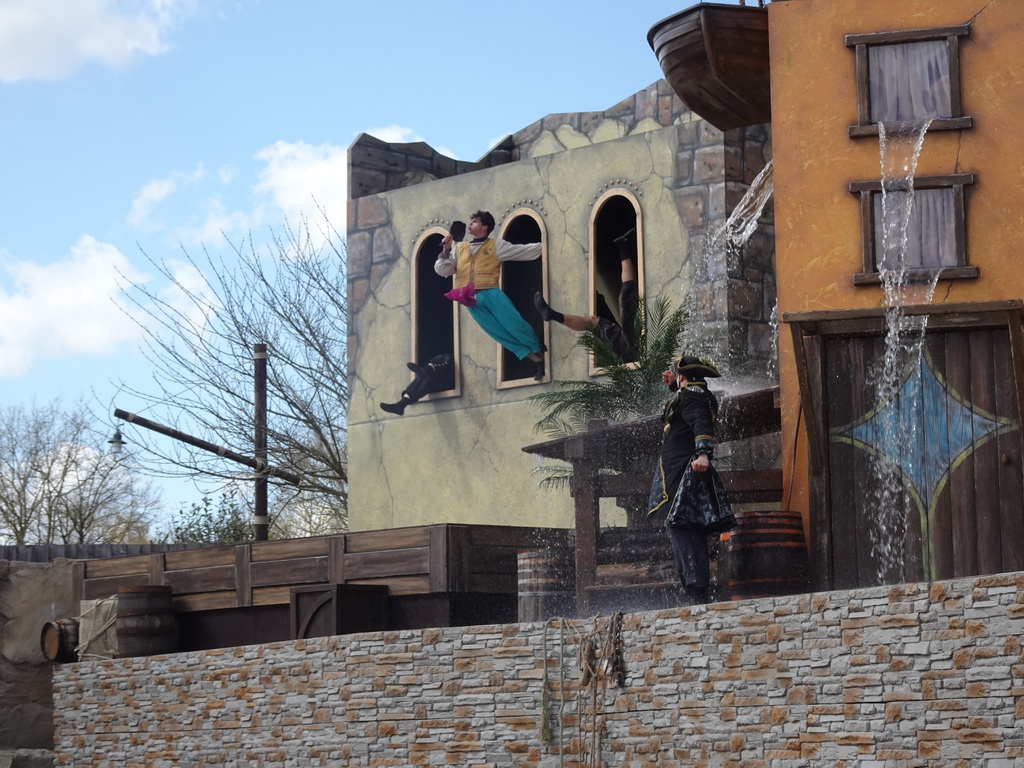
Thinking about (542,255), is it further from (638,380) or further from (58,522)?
(58,522)

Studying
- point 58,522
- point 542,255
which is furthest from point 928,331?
point 58,522

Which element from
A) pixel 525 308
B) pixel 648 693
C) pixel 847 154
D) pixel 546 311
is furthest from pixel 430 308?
pixel 648 693

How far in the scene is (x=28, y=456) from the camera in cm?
3612

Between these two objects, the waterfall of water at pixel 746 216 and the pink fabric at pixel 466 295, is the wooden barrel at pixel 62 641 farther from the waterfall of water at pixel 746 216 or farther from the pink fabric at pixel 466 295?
the waterfall of water at pixel 746 216

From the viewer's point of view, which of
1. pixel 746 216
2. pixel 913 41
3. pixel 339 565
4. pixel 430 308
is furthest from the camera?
pixel 430 308

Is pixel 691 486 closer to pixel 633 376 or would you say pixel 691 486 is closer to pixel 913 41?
pixel 913 41

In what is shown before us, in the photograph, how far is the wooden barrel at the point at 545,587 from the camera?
42.1 feet

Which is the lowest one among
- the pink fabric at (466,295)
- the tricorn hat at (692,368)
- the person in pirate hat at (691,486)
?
the person in pirate hat at (691,486)

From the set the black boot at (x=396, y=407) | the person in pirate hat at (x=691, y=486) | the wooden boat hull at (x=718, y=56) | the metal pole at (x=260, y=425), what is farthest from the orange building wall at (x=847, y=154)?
the metal pole at (x=260, y=425)

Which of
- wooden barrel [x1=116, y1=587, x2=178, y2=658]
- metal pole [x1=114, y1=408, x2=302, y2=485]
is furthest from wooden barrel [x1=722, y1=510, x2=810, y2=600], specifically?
metal pole [x1=114, y1=408, x2=302, y2=485]

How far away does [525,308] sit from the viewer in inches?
795

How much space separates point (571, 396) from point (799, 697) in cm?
770

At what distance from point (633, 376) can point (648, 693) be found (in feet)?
21.2

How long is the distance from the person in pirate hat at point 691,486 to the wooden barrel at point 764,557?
0.15 metres
